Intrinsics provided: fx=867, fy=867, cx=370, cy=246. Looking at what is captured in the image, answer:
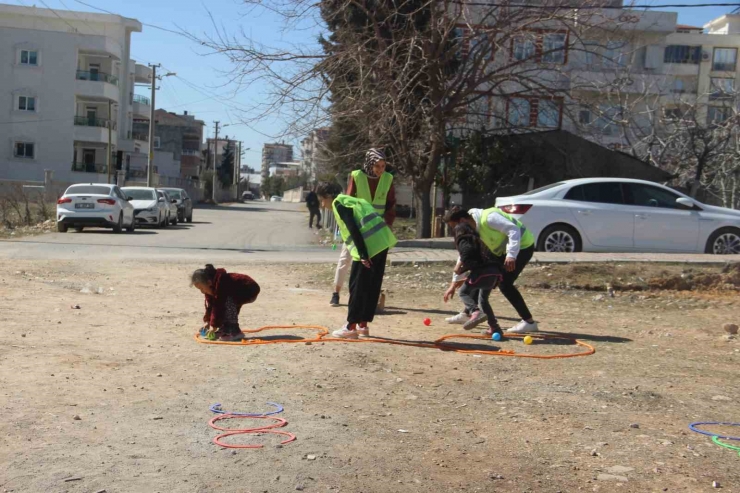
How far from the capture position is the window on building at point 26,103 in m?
60.9

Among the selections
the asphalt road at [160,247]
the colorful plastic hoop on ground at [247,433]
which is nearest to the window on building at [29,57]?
the asphalt road at [160,247]

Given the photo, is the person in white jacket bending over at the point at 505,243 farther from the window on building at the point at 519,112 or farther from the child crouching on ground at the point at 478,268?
the window on building at the point at 519,112

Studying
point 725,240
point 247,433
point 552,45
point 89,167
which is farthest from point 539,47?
point 89,167

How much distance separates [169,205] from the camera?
104 feet

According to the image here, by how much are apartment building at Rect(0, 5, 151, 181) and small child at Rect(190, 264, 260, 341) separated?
2139 inches

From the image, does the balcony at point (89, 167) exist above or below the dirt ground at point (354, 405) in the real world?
above

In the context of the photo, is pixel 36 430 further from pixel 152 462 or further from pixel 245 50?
pixel 245 50

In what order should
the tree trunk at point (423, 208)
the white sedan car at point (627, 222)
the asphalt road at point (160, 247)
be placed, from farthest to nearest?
the tree trunk at point (423, 208) < the asphalt road at point (160, 247) < the white sedan car at point (627, 222)

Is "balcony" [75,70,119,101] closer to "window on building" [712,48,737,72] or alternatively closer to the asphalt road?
the asphalt road

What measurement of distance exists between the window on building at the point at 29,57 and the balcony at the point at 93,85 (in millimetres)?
2931

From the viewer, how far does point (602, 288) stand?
12.2 m

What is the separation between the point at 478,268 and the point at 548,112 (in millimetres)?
16419

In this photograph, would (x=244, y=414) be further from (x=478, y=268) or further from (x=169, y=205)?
(x=169, y=205)

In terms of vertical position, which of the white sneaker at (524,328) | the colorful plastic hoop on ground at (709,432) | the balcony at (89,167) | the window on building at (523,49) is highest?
the window on building at (523,49)
